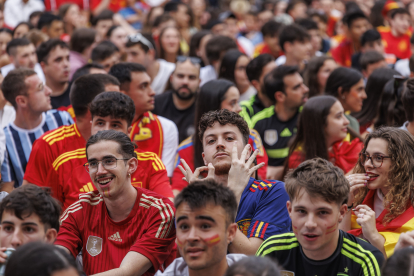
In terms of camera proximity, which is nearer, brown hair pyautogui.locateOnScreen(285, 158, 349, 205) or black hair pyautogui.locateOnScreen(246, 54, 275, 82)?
brown hair pyautogui.locateOnScreen(285, 158, 349, 205)

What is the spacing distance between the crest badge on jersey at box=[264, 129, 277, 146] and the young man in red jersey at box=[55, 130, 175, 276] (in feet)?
9.22

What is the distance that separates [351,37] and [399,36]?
0.95 metres

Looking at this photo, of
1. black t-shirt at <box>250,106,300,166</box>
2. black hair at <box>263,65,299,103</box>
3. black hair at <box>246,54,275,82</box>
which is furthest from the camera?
black hair at <box>246,54,275,82</box>

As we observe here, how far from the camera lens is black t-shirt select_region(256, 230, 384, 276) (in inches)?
121

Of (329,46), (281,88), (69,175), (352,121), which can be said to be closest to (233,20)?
(329,46)

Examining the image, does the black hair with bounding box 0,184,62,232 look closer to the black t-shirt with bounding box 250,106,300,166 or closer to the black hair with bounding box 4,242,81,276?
the black hair with bounding box 4,242,81,276

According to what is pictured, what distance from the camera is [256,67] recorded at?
7.35 meters

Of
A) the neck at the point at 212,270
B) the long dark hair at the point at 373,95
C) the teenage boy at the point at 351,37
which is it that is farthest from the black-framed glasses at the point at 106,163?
the teenage boy at the point at 351,37

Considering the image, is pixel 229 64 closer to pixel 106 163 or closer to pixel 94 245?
pixel 106 163

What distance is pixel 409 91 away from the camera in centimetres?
489

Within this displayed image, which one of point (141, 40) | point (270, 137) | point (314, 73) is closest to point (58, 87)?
point (141, 40)

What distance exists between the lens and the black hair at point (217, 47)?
27.6 feet

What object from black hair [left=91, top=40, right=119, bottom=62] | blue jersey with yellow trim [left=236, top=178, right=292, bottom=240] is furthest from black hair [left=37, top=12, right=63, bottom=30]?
blue jersey with yellow trim [left=236, top=178, right=292, bottom=240]

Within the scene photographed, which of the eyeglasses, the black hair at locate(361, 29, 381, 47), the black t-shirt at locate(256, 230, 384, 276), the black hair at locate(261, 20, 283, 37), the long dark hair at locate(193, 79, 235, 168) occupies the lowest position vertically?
the black t-shirt at locate(256, 230, 384, 276)
